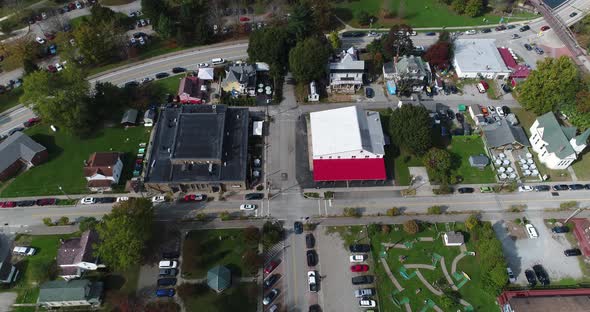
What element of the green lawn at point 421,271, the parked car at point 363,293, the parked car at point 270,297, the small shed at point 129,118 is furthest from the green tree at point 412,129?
the small shed at point 129,118

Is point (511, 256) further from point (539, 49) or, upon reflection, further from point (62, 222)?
point (62, 222)

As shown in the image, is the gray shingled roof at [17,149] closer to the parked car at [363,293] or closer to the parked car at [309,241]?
the parked car at [309,241]

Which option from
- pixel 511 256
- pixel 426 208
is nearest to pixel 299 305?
pixel 426 208

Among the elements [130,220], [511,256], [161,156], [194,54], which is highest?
[194,54]

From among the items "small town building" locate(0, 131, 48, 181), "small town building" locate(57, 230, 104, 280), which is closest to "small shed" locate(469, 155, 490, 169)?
"small town building" locate(57, 230, 104, 280)

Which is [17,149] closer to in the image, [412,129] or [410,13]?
[412,129]

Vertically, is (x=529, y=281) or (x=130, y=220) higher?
(x=130, y=220)
